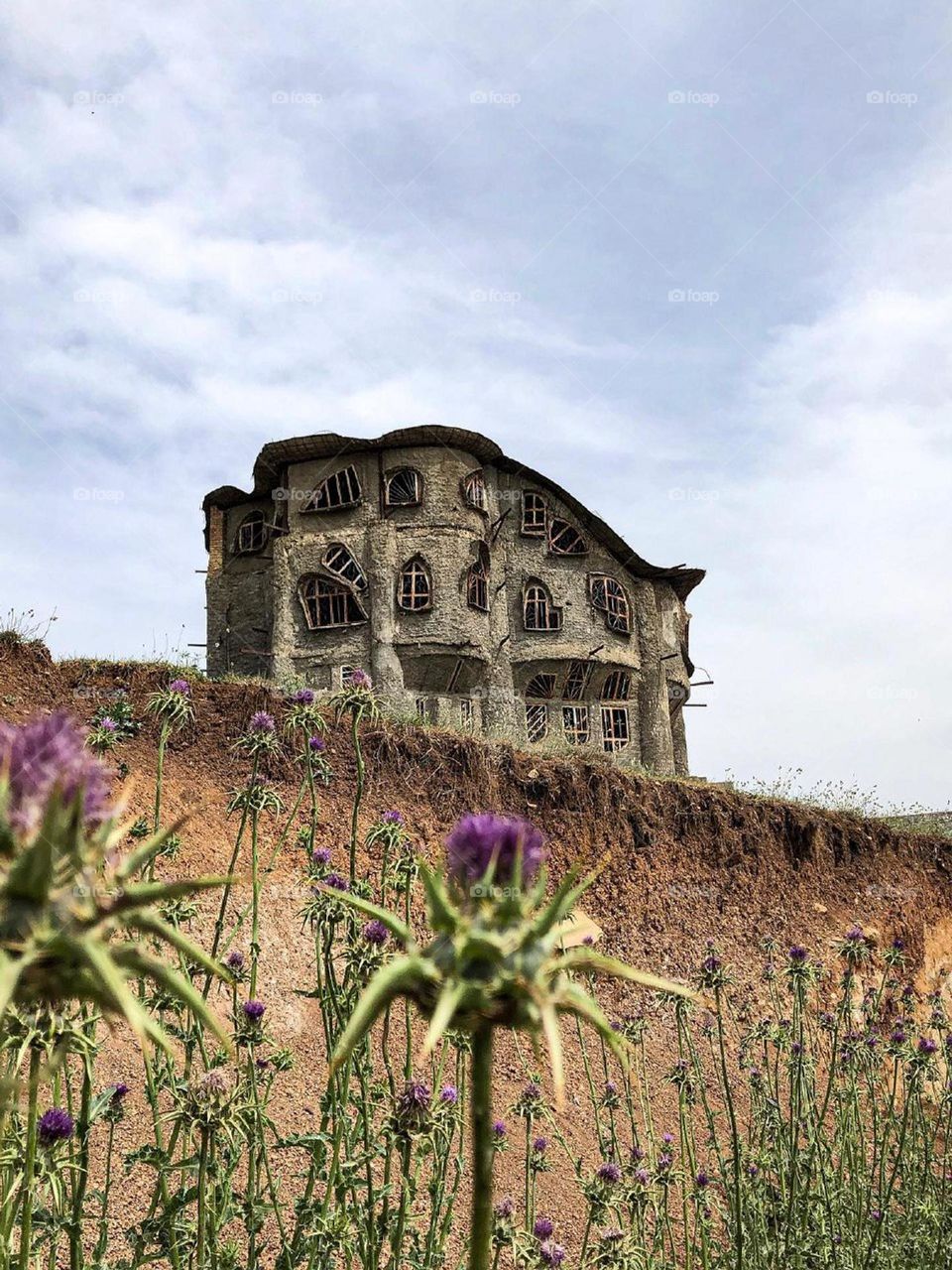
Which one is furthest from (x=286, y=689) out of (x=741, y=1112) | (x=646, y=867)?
(x=741, y=1112)

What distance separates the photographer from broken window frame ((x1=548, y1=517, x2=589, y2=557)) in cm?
4116

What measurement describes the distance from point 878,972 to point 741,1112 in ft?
36.0

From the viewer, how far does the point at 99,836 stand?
194 centimetres

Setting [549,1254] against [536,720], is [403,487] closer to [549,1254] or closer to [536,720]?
[536,720]

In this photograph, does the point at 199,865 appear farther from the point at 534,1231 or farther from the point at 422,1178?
the point at 534,1231

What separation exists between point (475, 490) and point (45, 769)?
1463 inches

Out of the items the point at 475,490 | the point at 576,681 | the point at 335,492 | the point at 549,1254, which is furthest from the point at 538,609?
the point at 549,1254

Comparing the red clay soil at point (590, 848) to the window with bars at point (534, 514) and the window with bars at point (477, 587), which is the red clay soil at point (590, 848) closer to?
the window with bars at point (477, 587)

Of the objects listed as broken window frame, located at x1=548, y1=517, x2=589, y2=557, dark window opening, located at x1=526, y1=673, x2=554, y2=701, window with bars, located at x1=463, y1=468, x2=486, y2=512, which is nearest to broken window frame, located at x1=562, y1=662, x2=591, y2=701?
dark window opening, located at x1=526, y1=673, x2=554, y2=701

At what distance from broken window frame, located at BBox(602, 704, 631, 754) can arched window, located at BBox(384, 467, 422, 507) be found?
12.2m

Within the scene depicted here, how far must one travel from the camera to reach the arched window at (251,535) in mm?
40031

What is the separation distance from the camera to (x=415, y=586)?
36219mm

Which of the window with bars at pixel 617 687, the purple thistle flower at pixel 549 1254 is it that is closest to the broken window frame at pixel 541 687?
the window with bars at pixel 617 687

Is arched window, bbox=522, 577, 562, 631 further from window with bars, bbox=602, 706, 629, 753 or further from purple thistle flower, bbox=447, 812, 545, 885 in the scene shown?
purple thistle flower, bbox=447, 812, 545, 885
